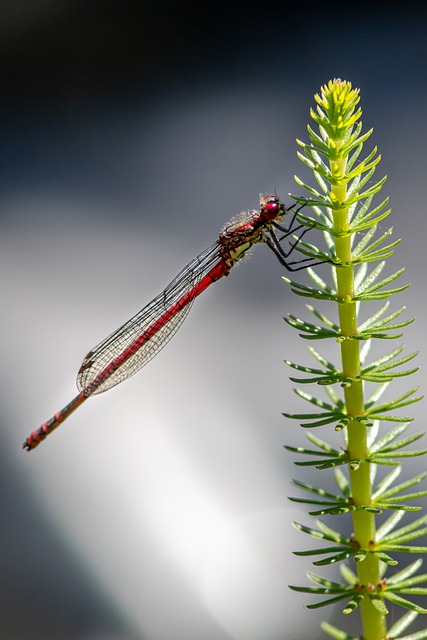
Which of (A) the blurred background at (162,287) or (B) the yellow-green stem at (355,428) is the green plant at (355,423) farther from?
(A) the blurred background at (162,287)

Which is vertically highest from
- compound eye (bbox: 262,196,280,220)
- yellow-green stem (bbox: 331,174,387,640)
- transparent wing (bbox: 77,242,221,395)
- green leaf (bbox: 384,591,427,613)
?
compound eye (bbox: 262,196,280,220)

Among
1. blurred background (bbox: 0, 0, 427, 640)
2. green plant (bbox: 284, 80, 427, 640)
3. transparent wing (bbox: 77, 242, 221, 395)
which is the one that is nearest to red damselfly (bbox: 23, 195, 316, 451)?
transparent wing (bbox: 77, 242, 221, 395)

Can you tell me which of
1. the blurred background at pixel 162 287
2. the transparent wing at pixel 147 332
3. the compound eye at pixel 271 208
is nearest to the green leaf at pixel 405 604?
→ the compound eye at pixel 271 208

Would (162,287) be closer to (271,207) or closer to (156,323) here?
(156,323)

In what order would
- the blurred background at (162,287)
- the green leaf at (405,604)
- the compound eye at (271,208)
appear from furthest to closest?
the blurred background at (162,287) → the compound eye at (271,208) → the green leaf at (405,604)

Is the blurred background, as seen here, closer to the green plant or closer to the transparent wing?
the transparent wing

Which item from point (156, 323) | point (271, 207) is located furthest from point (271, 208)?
point (156, 323)

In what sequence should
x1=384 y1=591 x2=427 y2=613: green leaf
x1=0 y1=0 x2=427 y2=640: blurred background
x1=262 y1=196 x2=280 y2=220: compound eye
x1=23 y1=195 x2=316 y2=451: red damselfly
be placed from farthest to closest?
x1=0 y1=0 x2=427 y2=640: blurred background, x1=23 y1=195 x2=316 y2=451: red damselfly, x1=262 y1=196 x2=280 y2=220: compound eye, x1=384 y1=591 x2=427 y2=613: green leaf
